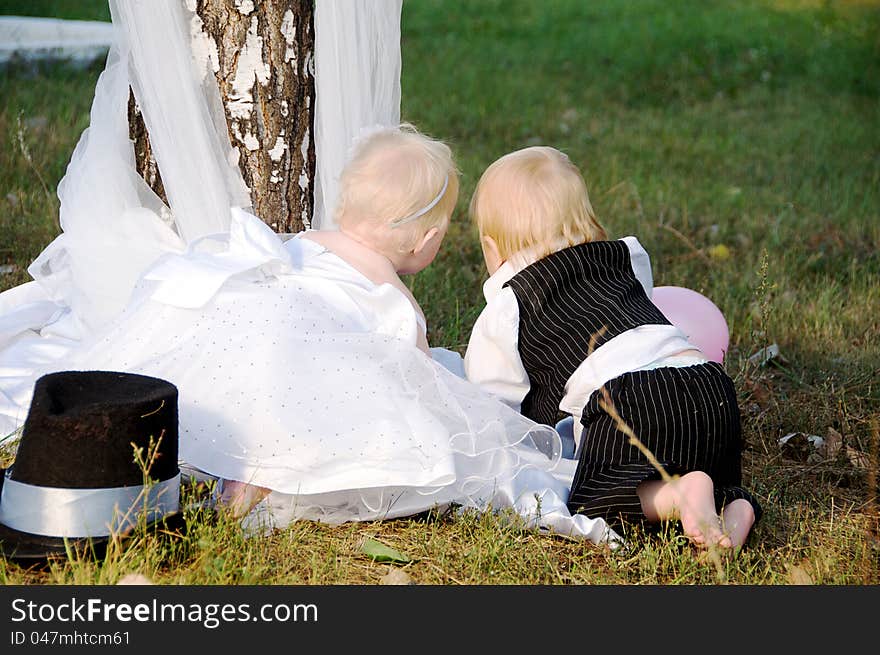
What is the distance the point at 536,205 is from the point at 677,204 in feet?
11.0

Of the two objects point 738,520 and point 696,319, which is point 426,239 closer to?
point 696,319

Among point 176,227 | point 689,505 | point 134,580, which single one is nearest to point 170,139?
point 176,227

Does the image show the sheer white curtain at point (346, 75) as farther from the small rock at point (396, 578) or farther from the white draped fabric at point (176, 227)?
the small rock at point (396, 578)

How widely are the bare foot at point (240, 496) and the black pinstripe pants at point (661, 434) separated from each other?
81 cm

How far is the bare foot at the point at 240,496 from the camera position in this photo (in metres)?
2.78

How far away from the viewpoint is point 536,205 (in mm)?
3336

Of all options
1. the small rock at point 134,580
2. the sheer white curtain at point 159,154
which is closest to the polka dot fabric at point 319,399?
the small rock at point 134,580

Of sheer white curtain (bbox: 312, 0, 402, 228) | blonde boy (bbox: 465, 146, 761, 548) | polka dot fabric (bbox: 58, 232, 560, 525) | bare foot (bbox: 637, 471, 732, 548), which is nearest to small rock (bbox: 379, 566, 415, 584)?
polka dot fabric (bbox: 58, 232, 560, 525)

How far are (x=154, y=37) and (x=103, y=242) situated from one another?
0.68m

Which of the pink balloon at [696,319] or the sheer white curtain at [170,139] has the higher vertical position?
the sheer white curtain at [170,139]

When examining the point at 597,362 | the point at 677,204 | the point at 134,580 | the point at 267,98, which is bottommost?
the point at 677,204

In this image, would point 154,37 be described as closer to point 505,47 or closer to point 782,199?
point 782,199

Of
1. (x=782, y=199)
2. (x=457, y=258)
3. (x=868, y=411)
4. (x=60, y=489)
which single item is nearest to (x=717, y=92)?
(x=782, y=199)

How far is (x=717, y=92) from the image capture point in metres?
9.60
